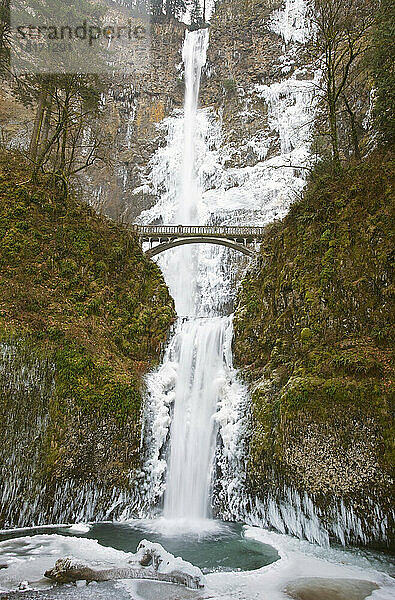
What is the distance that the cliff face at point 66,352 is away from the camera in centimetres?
900

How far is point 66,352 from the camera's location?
10000mm

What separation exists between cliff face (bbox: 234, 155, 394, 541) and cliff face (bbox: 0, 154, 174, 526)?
2850 mm

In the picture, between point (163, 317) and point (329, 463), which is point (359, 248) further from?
point (163, 317)

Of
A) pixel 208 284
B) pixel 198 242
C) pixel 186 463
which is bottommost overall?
pixel 186 463

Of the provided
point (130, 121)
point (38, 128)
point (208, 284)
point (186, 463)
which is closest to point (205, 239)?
point (208, 284)

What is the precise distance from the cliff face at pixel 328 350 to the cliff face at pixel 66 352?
2850mm

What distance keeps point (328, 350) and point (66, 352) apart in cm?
568

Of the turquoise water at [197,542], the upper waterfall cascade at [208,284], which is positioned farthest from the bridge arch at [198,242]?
the turquoise water at [197,542]

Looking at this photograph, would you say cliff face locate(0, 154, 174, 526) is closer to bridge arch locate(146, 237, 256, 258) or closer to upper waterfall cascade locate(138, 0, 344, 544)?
upper waterfall cascade locate(138, 0, 344, 544)

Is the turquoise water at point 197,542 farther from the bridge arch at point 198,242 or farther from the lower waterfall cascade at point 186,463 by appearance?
the bridge arch at point 198,242

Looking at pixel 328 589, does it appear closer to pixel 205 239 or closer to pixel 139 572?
pixel 139 572

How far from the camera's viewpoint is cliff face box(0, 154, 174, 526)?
354 inches

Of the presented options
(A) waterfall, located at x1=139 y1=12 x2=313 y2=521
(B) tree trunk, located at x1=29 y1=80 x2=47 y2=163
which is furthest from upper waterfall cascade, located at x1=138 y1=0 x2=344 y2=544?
(B) tree trunk, located at x1=29 y1=80 x2=47 y2=163

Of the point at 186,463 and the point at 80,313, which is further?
the point at 80,313
